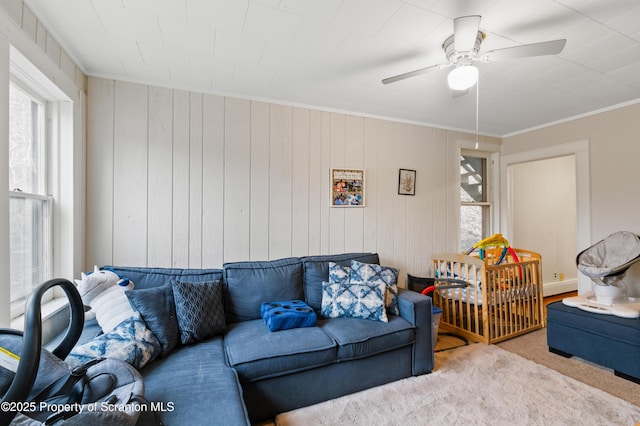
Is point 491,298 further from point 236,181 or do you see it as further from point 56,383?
point 56,383

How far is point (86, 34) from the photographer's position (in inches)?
74.2

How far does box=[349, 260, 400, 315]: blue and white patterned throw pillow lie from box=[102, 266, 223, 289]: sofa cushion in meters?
1.15

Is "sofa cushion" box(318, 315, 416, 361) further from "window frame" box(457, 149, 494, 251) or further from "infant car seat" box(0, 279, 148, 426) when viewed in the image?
"window frame" box(457, 149, 494, 251)

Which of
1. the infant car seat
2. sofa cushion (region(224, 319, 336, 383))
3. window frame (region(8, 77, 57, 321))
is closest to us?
the infant car seat

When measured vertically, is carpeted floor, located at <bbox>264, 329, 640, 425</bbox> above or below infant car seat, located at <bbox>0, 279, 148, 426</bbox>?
below

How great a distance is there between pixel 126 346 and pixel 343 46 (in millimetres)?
2239

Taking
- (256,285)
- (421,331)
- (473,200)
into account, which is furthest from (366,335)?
(473,200)

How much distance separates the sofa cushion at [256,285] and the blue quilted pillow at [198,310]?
0.18 m

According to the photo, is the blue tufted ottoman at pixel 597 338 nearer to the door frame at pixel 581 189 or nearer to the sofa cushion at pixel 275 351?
the door frame at pixel 581 189

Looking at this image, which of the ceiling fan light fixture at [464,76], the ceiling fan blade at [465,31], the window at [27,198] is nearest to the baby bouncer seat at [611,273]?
the ceiling fan light fixture at [464,76]

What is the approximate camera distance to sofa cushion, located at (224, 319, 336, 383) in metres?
1.76

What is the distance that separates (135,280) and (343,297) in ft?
5.24

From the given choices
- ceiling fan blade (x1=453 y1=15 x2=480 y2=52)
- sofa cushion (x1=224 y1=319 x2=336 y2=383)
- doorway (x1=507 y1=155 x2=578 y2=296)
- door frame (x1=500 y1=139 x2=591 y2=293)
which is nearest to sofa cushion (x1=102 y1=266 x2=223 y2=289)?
sofa cushion (x1=224 y1=319 x2=336 y2=383)

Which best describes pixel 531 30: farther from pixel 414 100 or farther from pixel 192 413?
pixel 192 413
